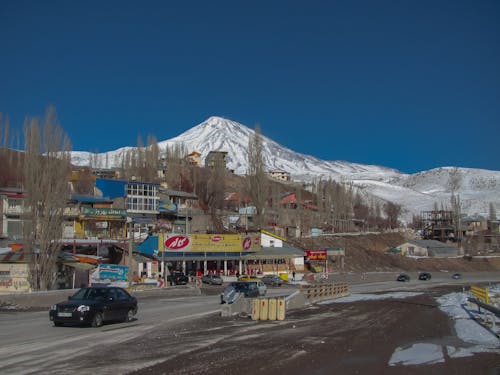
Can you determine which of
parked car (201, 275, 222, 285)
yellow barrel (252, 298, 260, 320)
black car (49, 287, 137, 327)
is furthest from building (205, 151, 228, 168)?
black car (49, 287, 137, 327)

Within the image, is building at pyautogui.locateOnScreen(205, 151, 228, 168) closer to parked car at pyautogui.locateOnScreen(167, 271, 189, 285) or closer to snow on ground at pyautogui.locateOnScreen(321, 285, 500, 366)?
parked car at pyautogui.locateOnScreen(167, 271, 189, 285)

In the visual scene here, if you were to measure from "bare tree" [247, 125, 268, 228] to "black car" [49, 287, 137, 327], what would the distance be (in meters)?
53.4

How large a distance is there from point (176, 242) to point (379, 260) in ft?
159

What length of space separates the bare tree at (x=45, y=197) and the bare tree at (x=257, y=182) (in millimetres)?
39988

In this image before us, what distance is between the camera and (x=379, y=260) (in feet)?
304

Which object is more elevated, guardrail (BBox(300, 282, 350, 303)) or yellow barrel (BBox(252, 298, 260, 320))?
yellow barrel (BBox(252, 298, 260, 320))

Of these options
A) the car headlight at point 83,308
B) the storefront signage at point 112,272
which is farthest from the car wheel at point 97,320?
the storefront signage at point 112,272

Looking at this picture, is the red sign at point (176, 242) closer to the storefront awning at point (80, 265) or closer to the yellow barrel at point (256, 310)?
the storefront awning at point (80, 265)

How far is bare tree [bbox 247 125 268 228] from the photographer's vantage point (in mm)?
74375

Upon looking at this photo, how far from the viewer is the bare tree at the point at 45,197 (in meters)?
33.8

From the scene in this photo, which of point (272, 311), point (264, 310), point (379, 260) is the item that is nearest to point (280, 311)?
point (272, 311)

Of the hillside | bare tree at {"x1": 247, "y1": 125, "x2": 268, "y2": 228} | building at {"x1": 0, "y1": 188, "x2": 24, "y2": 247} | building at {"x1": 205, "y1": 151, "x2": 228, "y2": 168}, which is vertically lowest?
the hillside

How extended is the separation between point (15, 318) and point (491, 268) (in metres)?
99.0

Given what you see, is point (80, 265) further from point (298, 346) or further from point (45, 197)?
point (298, 346)
